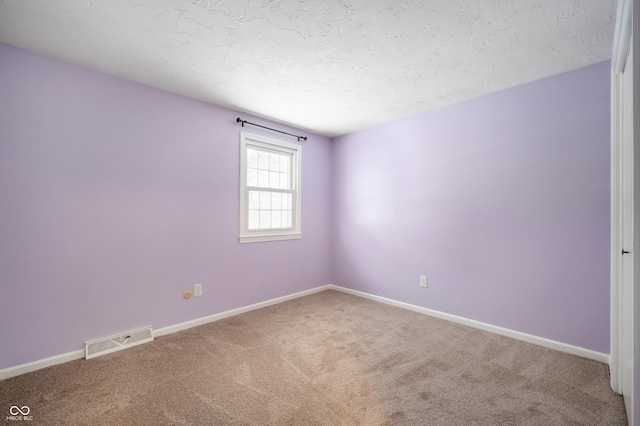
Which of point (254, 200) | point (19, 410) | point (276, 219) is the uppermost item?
point (254, 200)

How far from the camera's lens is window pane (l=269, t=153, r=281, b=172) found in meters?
3.82

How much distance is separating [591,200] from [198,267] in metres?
3.70

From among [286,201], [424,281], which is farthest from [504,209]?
[286,201]

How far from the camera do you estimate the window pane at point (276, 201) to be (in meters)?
3.81

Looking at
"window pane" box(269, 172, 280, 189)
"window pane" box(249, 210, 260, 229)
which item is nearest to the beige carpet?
"window pane" box(249, 210, 260, 229)

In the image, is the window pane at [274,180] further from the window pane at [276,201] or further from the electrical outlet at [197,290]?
the electrical outlet at [197,290]

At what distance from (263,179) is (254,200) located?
0.32m

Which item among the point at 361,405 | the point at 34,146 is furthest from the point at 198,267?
the point at 361,405

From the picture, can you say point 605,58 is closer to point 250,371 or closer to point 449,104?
point 449,104

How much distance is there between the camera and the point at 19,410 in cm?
163

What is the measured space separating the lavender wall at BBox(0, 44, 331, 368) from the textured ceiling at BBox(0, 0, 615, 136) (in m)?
0.30

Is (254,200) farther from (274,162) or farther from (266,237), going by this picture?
(274,162)

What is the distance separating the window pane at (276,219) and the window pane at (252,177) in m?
0.49

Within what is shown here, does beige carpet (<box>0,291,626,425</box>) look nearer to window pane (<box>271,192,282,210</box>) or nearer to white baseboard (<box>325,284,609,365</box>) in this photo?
white baseboard (<box>325,284,609,365</box>)
